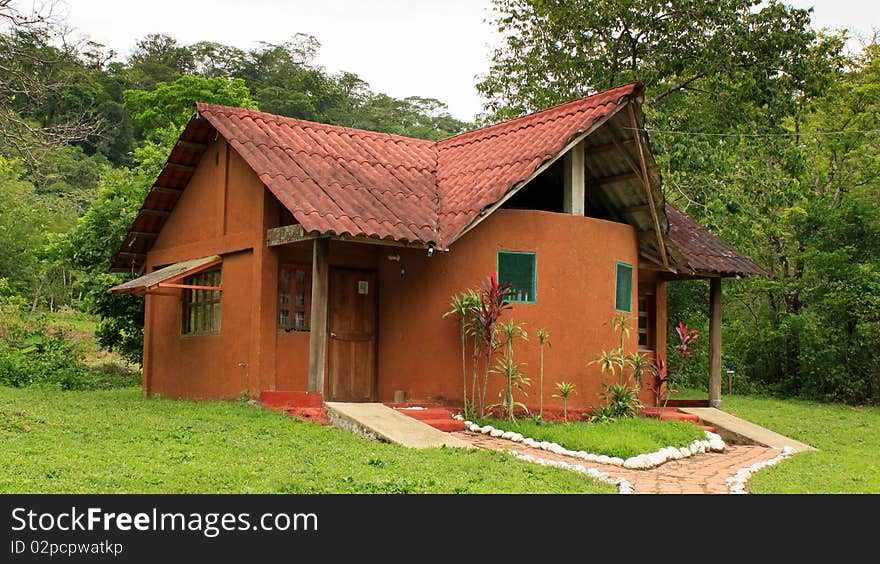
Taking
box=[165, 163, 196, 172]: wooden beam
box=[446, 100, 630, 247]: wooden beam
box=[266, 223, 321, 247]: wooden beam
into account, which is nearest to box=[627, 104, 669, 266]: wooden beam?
box=[446, 100, 630, 247]: wooden beam

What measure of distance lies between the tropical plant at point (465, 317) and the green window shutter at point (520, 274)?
62 centimetres

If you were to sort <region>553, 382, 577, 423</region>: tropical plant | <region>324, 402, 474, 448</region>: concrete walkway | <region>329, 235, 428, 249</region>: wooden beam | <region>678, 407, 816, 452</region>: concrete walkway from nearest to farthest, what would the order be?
<region>324, 402, 474, 448</region>: concrete walkway < <region>329, 235, 428, 249</region>: wooden beam < <region>553, 382, 577, 423</region>: tropical plant < <region>678, 407, 816, 452</region>: concrete walkway

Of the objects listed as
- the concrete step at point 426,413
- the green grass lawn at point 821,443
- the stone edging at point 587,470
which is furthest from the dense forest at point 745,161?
the stone edging at point 587,470

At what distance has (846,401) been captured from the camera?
23.1m

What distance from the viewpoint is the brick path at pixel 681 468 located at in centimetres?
945

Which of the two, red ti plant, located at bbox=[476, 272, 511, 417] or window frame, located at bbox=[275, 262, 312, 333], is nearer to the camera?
red ti plant, located at bbox=[476, 272, 511, 417]

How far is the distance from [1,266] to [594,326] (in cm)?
2355

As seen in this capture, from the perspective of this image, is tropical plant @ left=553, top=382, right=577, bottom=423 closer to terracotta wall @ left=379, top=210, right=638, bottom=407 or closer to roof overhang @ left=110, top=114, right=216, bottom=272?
terracotta wall @ left=379, top=210, right=638, bottom=407

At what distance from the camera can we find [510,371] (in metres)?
13.2

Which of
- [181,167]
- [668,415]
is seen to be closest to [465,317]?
[668,415]

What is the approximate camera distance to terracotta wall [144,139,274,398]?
14.3 metres

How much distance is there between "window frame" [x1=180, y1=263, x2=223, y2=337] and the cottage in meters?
0.05

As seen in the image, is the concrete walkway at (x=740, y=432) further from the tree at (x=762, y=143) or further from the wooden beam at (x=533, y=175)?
the tree at (x=762, y=143)

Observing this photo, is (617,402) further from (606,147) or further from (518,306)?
(606,147)
